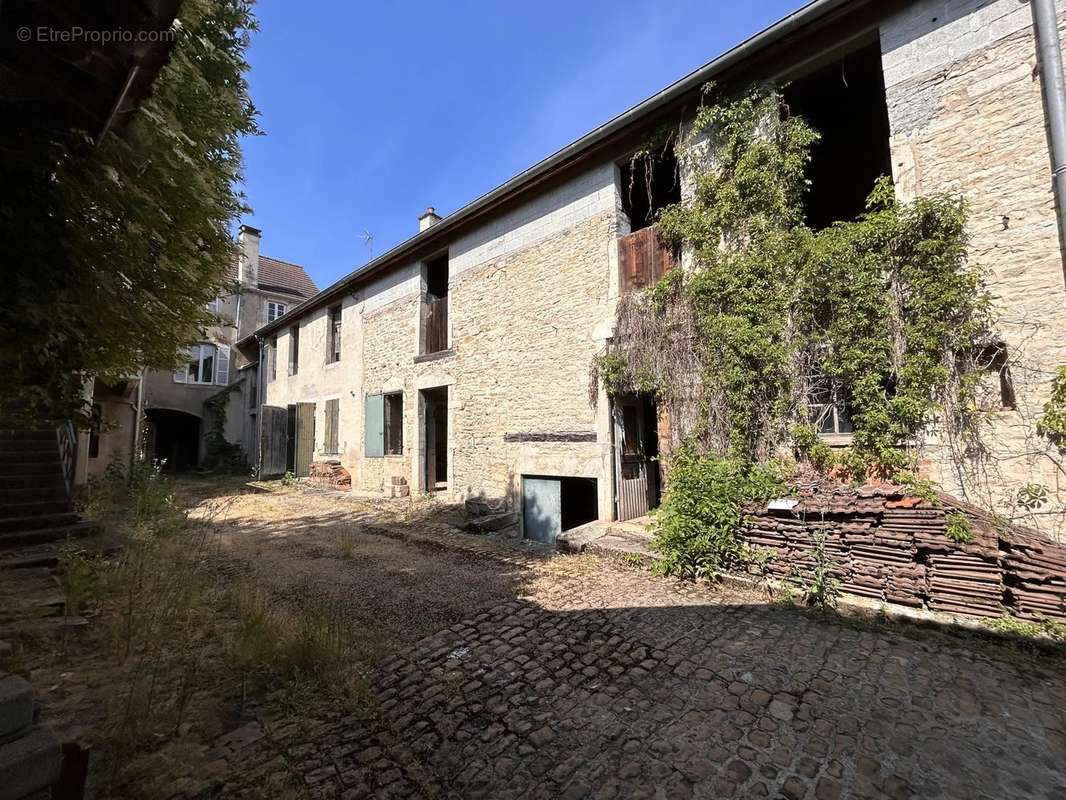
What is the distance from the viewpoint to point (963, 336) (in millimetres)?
4160

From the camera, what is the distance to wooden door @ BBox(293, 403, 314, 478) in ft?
45.9

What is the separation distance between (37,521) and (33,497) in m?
0.60

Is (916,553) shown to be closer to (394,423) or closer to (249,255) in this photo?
(394,423)

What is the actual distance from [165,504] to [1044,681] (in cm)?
1062

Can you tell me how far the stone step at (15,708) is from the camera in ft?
5.84

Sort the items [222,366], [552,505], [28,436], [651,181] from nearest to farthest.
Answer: [28,436], [651,181], [552,505], [222,366]

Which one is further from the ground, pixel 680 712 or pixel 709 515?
pixel 709 515

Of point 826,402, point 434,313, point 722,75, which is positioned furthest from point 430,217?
point 826,402

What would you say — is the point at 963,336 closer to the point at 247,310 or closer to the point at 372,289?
the point at 372,289

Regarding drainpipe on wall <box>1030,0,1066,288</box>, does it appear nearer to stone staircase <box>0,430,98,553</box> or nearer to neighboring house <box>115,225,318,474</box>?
stone staircase <box>0,430,98,553</box>

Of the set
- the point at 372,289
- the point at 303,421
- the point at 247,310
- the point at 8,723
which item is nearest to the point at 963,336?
the point at 8,723

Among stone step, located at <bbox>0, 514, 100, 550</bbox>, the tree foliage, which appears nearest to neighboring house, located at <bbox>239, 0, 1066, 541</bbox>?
the tree foliage

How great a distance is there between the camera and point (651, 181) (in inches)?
274

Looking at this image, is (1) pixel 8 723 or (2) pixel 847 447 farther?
(2) pixel 847 447
